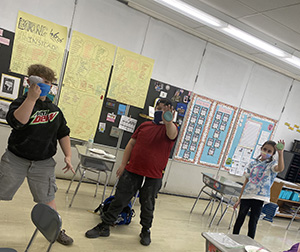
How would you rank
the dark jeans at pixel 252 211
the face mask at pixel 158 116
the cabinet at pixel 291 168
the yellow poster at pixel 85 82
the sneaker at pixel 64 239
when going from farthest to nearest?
the cabinet at pixel 291 168, the yellow poster at pixel 85 82, the dark jeans at pixel 252 211, the face mask at pixel 158 116, the sneaker at pixel 64 239

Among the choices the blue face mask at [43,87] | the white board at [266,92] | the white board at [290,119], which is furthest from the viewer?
the white board at [290,119]

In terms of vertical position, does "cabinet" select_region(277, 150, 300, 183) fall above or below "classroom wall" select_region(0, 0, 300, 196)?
below

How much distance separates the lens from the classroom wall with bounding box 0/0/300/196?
3.98 meters

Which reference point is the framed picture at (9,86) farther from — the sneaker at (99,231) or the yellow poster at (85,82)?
the sneaker at (99,231)

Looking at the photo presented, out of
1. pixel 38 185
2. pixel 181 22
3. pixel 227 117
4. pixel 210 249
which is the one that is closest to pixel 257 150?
pixel 227 117

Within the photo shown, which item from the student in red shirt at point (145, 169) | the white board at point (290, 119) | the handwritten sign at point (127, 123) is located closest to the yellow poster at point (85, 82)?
the handwritten sign at point (127, 123)

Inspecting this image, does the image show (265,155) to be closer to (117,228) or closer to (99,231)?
(117,228)

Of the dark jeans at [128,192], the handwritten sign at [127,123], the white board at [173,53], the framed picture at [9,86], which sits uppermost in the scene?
the white board at [173,53]

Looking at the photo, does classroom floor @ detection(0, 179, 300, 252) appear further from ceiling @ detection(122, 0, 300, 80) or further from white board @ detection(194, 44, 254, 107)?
ceiling @ detection(122, 0, 300, 80)

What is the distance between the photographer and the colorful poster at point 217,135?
5.44 metres

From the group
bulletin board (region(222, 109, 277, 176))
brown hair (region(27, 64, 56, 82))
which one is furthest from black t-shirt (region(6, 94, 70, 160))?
bulletin board (region(222, 109, 277, 176))

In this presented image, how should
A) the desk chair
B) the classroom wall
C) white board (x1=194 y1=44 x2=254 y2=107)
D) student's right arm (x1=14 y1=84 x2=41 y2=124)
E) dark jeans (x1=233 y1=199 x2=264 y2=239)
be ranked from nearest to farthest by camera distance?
the desk chair
student's right arm (x1=14 y1=84 x2=41 y2=124)
dark jeans (x1=233 y1=199 x2=264 y2=239)
the classroom wall
white board (x1=194 y1=44 x2=254 y2=107)

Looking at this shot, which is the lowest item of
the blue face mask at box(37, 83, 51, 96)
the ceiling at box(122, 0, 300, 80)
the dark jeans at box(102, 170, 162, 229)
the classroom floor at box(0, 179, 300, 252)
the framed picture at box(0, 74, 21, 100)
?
the classroom floor at box(0, 179, 300, 252)

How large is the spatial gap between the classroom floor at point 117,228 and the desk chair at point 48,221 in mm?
971
